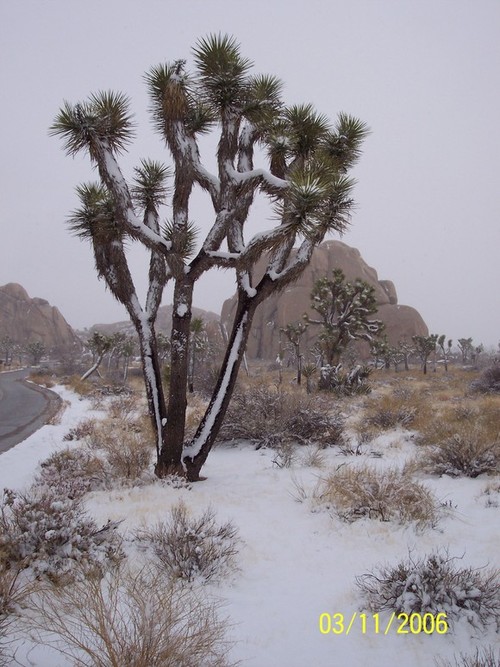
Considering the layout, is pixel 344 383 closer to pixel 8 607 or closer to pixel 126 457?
pixel 126 457

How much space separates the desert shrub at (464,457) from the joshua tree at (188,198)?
355cm

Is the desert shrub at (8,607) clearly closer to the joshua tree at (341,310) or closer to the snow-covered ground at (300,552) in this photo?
the snow-covered ground at (300,552)

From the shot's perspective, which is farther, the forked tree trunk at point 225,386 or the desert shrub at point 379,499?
the forked tree trunk at point 225,386

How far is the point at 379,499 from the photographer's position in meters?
4.44

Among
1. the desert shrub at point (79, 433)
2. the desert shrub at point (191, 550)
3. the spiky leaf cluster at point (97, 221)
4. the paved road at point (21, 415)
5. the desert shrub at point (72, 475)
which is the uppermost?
the spiky leaf cluster at point (97, 221)

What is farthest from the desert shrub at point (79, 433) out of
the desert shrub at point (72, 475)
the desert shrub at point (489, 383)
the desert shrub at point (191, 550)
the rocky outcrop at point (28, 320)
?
the rocky outcrop at point (28, 320)

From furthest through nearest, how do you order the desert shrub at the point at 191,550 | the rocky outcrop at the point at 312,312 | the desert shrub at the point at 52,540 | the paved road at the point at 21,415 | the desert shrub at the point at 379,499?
the rocky outcrop at the point at 312,312 < the paved road at the point at 21,415 < the desert shrub at the point at 379,499 < the desert shrub at the point at 191,550 < the desert shrub at the point at 52,540

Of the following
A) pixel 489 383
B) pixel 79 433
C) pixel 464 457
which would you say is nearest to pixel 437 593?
pixel 464 457

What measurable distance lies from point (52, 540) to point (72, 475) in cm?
261

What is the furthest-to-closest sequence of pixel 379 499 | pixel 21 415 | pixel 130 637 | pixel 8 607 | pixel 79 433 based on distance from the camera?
pixel 21 415, pixel 79 433, pixel 379 499, pixel 8 607, pixel 130 637

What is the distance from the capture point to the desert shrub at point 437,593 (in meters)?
2.68

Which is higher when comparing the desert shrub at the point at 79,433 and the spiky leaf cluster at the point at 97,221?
the spiky leaf cluster at the point at 97,221

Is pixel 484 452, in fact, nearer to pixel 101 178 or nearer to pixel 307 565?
pixel 307 565
